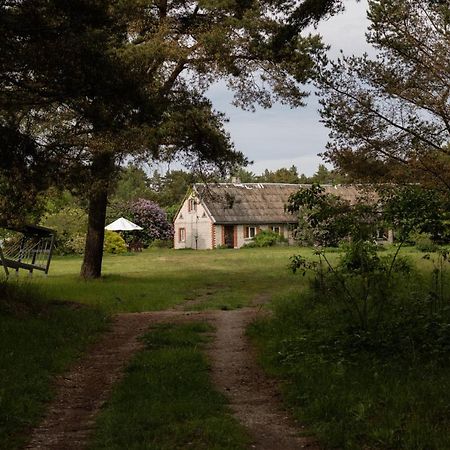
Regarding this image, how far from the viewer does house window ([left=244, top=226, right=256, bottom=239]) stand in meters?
54.9

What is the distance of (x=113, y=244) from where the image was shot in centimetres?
4597

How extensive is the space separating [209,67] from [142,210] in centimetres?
3760

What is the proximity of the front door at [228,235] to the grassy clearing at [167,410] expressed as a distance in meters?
45.4

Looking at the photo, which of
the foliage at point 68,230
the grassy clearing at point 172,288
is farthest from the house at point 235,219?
the grassy clearing at point 172,288

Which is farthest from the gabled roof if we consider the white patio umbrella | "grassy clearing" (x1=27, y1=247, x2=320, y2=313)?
"grassy clearing" (x1=27, y1=247, x2=320, y2=313)

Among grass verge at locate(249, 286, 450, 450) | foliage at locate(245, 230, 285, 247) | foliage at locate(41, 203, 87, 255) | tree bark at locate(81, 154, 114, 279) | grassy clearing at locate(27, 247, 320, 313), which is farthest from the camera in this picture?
foliage at locate(245, 230, 285, 247)

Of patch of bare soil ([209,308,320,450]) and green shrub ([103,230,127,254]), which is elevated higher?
green shrub ([103,230,127,254])

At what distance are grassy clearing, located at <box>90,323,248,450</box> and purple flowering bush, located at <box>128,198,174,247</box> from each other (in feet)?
151

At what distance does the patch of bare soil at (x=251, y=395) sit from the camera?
5.22 meters

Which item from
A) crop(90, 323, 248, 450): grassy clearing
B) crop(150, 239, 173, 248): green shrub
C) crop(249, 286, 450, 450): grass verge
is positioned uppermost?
crop(150, 239, 173, 248): green shrub

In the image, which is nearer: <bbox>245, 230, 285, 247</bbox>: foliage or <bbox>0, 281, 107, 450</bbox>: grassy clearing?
<bbox>0, 281, 107, 450</bbox>: grassy clearing

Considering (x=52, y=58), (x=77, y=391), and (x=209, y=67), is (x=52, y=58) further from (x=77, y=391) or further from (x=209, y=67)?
(x=209, y=67)

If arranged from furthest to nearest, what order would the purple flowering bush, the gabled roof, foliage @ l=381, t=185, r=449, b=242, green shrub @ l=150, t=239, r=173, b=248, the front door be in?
green shrub @ l=150, t=239, r=173, b=248
the purple flowering bush
the front door
the gabled roof
foliage @ l=381, t=185, r=449, b=242

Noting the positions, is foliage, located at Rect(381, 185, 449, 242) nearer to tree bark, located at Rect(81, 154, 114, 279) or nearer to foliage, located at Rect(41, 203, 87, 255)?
tree bark, located at Rect(81, 154, 114, 279)
